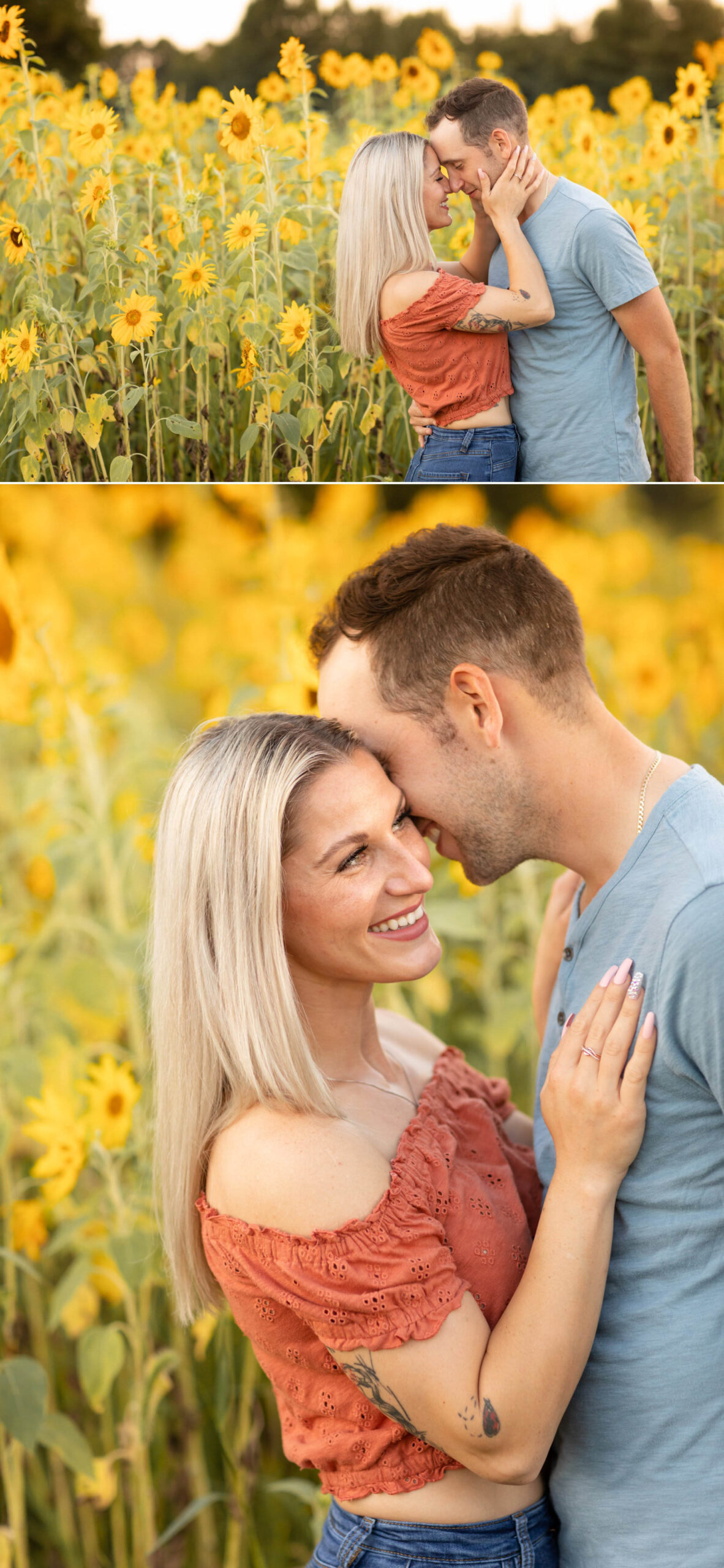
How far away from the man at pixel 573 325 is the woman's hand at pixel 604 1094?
4.50ft

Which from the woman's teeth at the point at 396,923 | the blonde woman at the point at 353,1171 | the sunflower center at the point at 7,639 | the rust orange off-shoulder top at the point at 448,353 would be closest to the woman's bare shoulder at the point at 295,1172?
the blonde woman at the point at 353,1171

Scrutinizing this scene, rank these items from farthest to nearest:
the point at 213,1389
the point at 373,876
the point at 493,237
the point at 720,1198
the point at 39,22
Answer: the point at 39,22
the point at 213,1389
the point at 493,237
the point at 373,876
the point at 720,1198

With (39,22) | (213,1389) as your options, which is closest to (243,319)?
(39,22)

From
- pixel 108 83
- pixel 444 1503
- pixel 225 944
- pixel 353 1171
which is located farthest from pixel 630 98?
pixel 444 1503

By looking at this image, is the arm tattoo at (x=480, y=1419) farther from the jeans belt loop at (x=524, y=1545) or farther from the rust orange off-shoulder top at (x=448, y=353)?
the rust orange off-shoulder top at (x=448, y=353)

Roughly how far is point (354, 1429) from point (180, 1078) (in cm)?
47

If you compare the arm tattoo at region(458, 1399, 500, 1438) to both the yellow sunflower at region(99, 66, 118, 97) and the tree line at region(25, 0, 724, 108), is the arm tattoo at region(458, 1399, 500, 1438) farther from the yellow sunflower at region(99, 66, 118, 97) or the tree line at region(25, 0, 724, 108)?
the yellow sunflower at region(99, 66, 118, 97)

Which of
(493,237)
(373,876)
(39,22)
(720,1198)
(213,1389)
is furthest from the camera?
(39,22)

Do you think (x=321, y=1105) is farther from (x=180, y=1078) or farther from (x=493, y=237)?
(x=493, y=237)

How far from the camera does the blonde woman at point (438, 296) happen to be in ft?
7.32

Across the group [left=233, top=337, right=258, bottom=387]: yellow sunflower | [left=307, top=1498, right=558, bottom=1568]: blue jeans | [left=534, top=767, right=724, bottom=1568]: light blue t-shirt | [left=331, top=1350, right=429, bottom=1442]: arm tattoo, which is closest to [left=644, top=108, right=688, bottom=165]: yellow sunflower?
[left=233, top=337, right=258, bottom=387]: yellow sunflower

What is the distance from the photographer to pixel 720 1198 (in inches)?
54.6

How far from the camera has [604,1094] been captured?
4.36 ft

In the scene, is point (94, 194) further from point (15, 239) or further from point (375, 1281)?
point (375, 1281)
